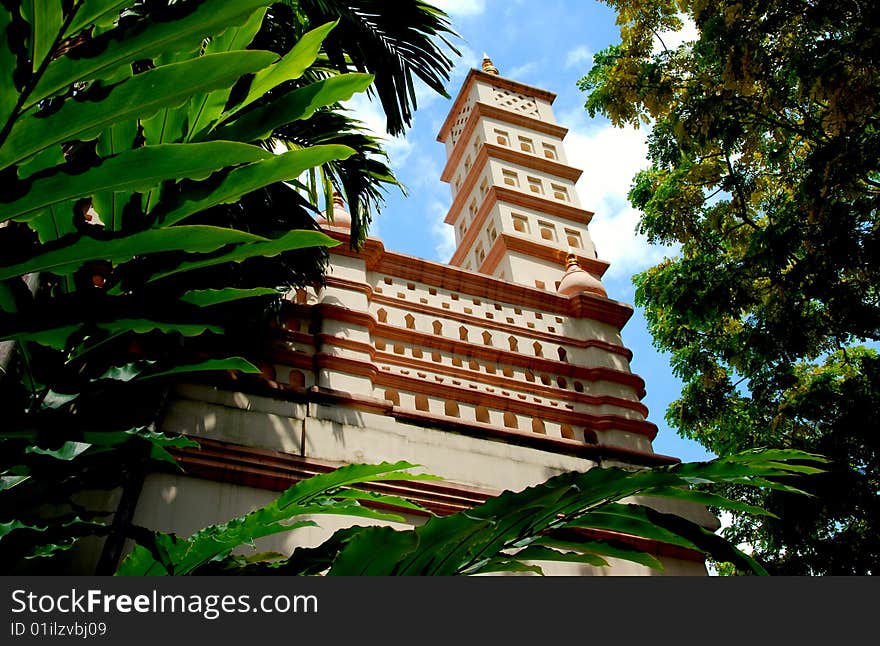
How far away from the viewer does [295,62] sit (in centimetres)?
183

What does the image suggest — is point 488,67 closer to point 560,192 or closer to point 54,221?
point 560,192

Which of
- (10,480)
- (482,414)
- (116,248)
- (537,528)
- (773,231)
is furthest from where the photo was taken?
(773,231)

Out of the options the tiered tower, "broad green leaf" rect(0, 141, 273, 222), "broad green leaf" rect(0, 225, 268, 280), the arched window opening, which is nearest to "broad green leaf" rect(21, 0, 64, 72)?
"broad green leaf" rect(0, 141, 273, 222)

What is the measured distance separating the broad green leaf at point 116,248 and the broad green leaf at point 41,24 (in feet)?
1.25

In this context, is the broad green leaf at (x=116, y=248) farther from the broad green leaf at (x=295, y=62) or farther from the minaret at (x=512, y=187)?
the minaret at (x=512, y=187)

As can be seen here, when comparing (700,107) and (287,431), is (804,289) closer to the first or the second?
(700,107)

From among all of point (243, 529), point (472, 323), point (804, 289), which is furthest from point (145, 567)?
point (804, 289)

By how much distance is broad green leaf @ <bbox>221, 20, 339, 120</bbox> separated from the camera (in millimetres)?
1801

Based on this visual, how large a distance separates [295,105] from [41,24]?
547mm

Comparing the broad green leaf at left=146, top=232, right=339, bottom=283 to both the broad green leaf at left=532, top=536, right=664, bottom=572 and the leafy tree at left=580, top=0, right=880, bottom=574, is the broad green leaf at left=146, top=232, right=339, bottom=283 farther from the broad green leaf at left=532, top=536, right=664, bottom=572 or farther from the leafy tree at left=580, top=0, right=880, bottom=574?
the leafy tree at left=580, top=0, right=880, bottom=574

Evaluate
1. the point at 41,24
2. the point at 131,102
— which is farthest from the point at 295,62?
the point at 41,24

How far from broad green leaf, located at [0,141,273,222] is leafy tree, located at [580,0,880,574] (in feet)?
22.0

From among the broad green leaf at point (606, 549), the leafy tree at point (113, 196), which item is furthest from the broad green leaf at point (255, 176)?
the broad green leaf at point (606, 549)

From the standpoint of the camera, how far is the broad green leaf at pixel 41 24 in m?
1.51
